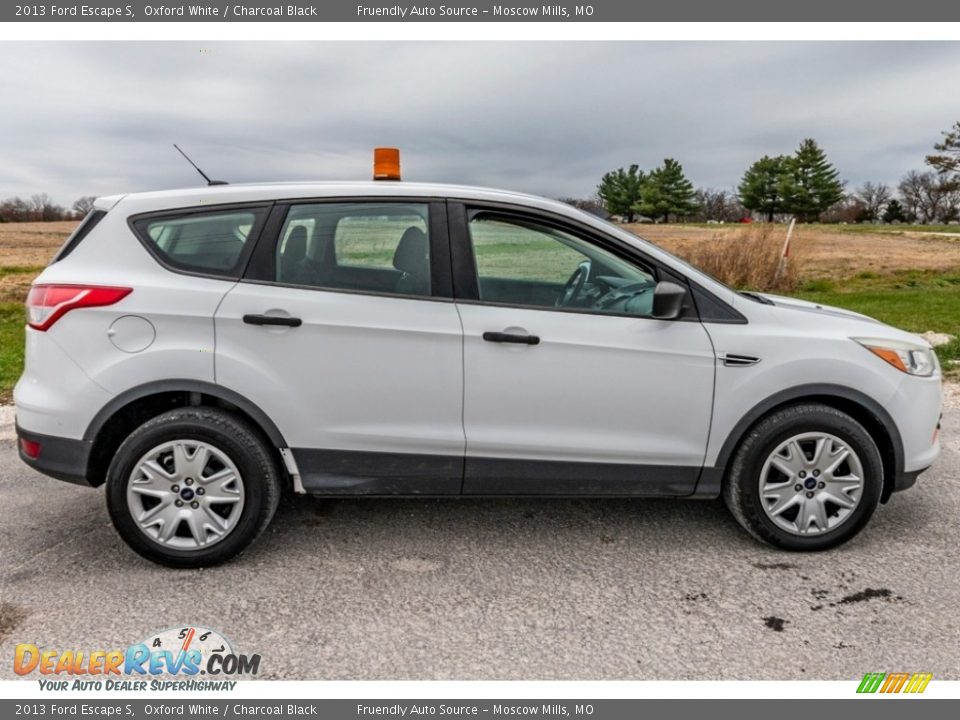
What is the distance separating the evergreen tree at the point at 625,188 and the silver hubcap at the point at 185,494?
3903 inches

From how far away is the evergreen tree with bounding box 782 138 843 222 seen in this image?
90.0 m

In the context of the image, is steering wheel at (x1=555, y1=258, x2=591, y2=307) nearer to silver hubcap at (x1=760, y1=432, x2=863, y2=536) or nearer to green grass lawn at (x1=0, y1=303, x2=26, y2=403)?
silver hubcap at (x1=760, y1=432, x2=863, y2=536)

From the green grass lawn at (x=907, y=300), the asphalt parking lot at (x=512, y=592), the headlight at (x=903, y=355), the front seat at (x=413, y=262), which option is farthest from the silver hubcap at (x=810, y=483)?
the green grass lawn at (x=907, y=300)

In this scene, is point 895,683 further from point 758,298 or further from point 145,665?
point 145,665

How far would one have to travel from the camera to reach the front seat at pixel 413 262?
134 inches

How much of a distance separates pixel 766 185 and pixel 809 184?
16.1 ft

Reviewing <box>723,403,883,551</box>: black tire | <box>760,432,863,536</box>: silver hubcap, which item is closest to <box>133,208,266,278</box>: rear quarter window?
<box>723,403,883,551</box>: black tire

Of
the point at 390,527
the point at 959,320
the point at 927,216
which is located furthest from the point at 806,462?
the point at 927,216

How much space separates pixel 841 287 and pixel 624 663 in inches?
629

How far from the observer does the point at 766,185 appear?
92.4 meters

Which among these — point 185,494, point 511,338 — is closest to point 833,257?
point 511,338

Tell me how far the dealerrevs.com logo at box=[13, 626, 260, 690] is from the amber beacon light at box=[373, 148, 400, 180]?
2293mm

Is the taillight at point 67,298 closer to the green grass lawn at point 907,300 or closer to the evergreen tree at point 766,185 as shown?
the green grass lawn at point 907,300

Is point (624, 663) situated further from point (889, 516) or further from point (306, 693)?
point (889, 516)
